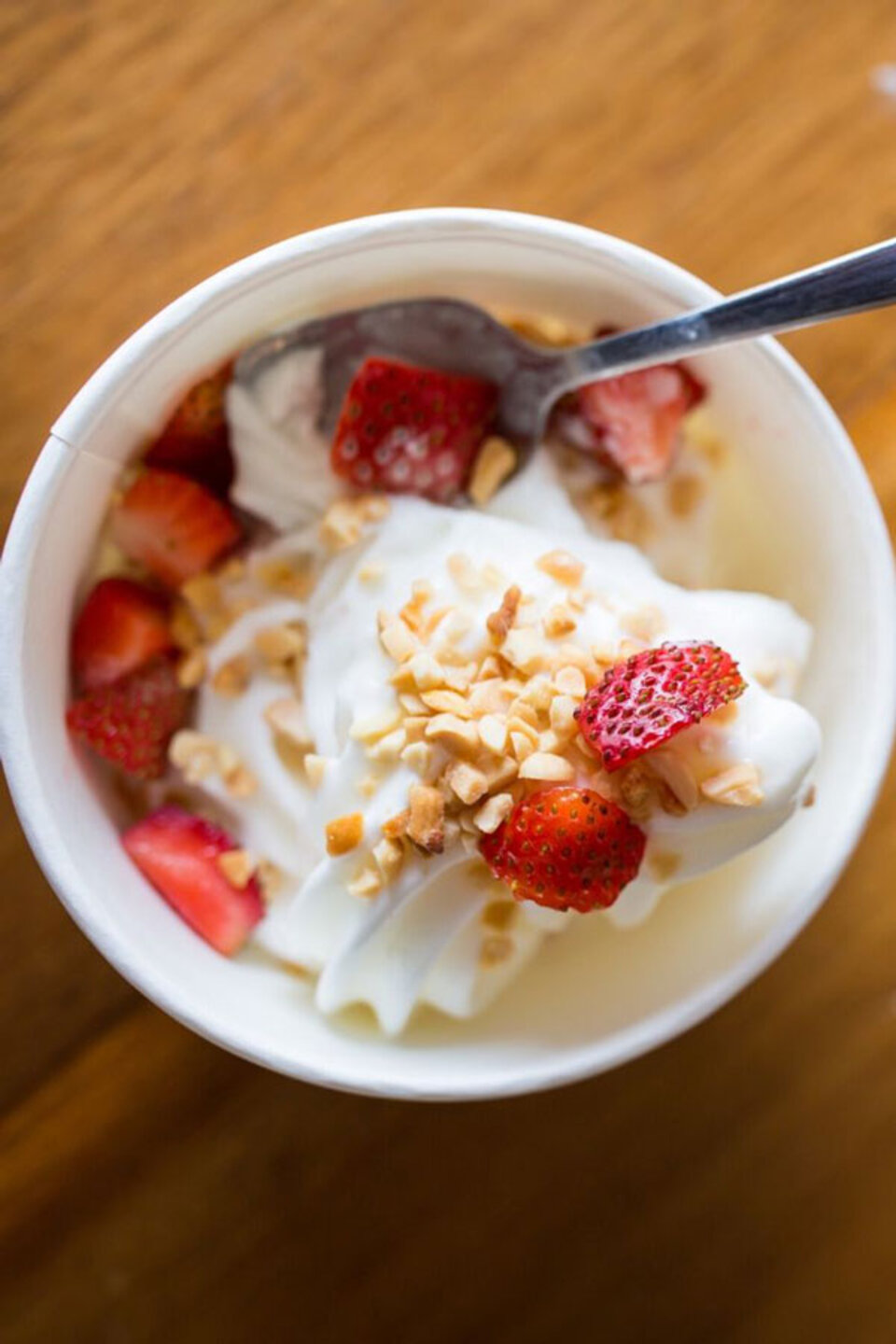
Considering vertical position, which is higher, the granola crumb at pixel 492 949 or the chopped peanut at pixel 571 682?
the chopped peanut at pixel 571 682

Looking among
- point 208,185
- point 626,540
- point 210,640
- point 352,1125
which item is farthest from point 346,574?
point 352,1125

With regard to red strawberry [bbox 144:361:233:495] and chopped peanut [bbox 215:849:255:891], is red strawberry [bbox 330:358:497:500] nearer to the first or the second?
red strawberry [bbox 144:361:233:495]

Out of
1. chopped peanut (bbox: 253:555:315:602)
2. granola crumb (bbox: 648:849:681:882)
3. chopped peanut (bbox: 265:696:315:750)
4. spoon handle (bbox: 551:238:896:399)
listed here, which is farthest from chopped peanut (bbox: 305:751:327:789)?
spoon handle (bbox: 551:238:896:399)

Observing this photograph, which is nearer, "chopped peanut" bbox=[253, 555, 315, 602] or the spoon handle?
the spoon handle

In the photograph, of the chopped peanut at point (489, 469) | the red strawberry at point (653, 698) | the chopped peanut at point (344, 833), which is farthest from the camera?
the chopped peanut at point (489, 469)

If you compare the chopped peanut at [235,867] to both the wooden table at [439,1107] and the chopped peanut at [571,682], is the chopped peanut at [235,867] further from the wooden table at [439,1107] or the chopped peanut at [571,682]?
the chopped peanut at [571,682]

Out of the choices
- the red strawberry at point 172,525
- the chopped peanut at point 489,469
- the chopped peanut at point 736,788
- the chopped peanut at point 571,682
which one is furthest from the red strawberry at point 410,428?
the chopped peanut at point 736,788
